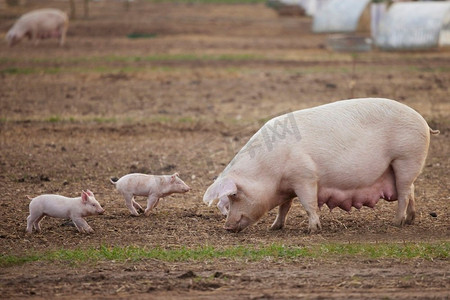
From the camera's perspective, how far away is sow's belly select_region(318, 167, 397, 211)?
8.82 meters

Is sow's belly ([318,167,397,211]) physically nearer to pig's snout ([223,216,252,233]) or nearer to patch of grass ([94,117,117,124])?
pig's snout ([223,216,252,233])

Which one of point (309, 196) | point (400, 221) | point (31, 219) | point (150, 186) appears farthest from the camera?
point (150, 186)

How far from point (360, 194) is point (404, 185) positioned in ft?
1.48

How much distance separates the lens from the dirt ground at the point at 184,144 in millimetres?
7125

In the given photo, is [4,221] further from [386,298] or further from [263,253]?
[386,298]

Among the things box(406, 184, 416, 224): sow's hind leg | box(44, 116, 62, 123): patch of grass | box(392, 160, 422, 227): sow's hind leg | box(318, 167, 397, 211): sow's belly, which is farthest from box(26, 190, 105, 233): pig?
box(44, 116, 62, 123): patch of grass

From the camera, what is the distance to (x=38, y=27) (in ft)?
89.6

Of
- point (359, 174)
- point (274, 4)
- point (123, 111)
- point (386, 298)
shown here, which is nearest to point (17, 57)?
point (123, 111)

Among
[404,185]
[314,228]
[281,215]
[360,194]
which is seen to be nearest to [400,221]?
[404,185]

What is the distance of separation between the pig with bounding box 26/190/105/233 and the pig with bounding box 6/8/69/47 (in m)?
18.8

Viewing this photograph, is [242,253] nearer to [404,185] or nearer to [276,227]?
[276,227]

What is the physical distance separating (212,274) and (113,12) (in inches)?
1438

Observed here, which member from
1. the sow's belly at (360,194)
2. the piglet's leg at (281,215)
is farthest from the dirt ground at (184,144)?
the sow's belly at (360,194)

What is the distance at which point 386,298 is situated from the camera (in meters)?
6.58
